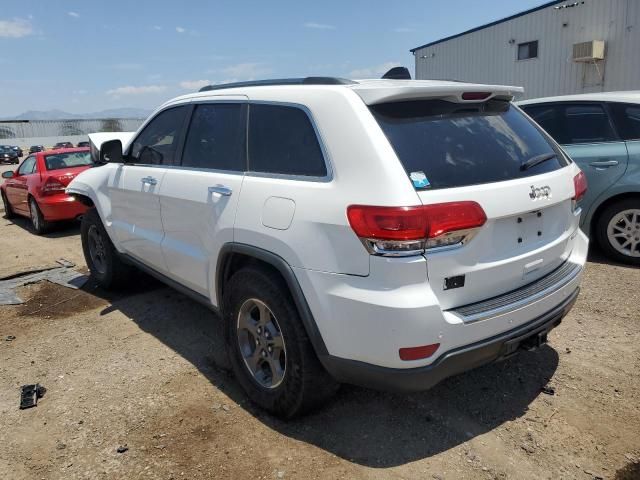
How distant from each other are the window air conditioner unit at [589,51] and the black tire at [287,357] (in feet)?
54.0

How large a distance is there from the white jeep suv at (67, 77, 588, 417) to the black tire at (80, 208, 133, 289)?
1994mm

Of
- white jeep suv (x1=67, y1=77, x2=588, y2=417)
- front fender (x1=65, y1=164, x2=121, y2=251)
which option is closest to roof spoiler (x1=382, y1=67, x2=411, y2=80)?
white jeep suv (x1=67, y1=77, x2=588, y2=417)

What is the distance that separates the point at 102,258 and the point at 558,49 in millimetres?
17084

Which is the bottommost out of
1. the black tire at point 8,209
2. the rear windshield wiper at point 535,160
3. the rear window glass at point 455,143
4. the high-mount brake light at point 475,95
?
the black tire at point 8,209

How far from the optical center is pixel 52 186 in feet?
29.0

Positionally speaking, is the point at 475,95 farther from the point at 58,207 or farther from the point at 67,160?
the point at 67,160

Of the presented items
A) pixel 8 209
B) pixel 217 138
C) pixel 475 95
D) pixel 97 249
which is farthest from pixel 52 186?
pixel 475 95

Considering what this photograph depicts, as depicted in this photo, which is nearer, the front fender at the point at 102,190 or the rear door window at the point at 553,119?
the front fender at the point at 102,190

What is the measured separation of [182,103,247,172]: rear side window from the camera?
3.22 metres

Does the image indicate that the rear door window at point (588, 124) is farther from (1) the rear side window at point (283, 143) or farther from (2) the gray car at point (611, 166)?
(1) the rear side window at point (283, 143)

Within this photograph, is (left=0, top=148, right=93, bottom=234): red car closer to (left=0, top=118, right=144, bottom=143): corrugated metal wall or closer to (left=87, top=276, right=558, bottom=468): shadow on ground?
(left=87, top=276, right=558, bottom=468): shadow on ground

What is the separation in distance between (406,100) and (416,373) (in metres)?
1.33

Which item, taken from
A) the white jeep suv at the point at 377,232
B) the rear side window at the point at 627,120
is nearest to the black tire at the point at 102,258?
the white jeep suv at the point at 377,232

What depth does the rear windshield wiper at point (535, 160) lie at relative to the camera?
2.72 meters
